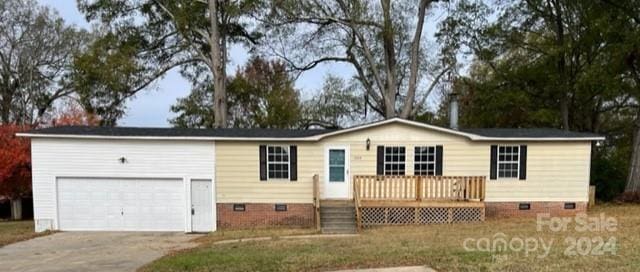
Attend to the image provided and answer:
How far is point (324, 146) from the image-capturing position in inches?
526

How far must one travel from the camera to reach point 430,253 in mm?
6969

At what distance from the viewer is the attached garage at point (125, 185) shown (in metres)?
13.1

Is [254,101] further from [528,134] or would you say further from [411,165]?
[528,134]

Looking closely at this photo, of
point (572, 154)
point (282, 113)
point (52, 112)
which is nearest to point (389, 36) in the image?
point (282, 113)

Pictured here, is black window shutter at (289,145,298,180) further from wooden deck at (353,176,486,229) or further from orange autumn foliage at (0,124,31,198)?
orange autumn foliage at (0,124,31,198)

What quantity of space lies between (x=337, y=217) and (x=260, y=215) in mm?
2862

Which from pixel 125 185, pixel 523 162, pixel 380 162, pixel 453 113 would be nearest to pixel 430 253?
pixel 380 162

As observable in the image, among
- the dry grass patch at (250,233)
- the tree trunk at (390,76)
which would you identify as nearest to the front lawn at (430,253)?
the dry grass patch at (250,233)

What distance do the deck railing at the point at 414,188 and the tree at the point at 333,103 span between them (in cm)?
1170

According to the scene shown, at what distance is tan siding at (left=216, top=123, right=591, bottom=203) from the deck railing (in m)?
0.64

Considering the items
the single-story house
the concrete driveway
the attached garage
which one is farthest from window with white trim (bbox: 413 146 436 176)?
the concrete driveway

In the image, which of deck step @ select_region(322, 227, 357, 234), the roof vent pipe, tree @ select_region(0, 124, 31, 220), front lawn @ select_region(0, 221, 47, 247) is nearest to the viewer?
deck step @ select_region(322, 227, 357, 234)

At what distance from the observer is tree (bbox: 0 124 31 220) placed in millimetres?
16547

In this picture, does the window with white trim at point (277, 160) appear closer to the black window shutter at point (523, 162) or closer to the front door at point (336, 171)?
the front door at point (336, 171)
